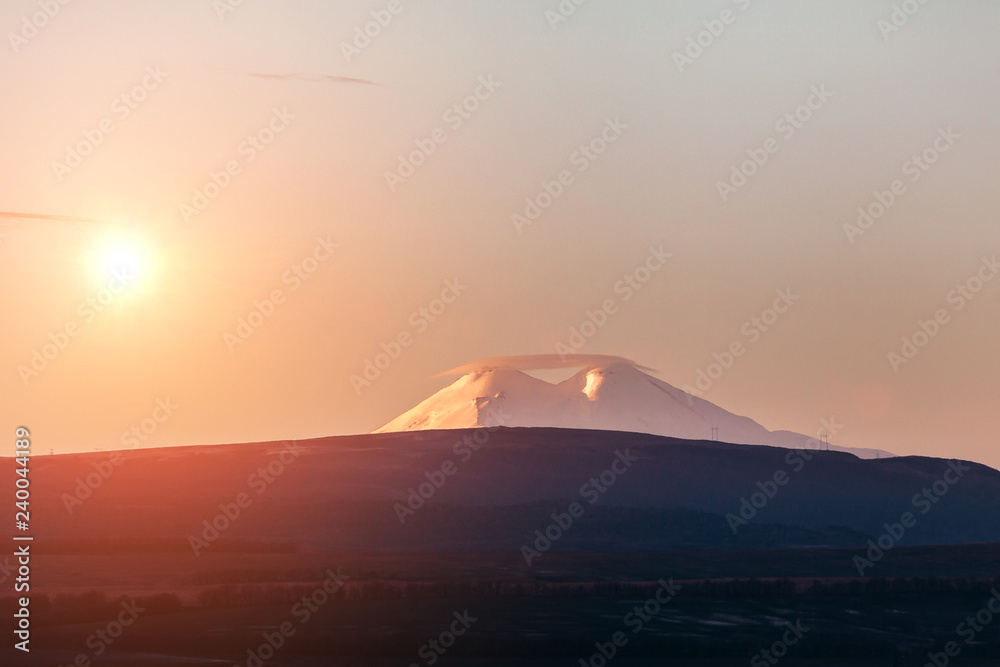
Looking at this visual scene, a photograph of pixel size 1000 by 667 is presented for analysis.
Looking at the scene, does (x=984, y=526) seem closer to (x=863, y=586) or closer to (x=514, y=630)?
(x=863, y=586)

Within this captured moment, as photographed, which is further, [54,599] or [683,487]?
[683,487]

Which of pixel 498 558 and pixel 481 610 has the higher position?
pixel 498 558

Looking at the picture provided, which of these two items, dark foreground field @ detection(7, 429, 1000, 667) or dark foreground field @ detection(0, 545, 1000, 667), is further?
dark foreground field @ detection(7, 429, 1000, 667)

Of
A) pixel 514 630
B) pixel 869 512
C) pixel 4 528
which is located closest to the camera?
pixel 514 630

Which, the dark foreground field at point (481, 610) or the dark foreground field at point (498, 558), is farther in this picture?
the dark foreground field at point (498, 558)

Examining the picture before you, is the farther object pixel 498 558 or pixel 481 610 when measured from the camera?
pixel 498 558

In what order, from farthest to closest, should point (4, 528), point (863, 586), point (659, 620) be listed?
point (4, 528)
point (863, 586)
point (659, 620)

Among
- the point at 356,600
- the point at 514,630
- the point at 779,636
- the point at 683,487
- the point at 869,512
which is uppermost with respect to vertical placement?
the point at 683,487

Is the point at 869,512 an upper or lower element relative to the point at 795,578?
upper

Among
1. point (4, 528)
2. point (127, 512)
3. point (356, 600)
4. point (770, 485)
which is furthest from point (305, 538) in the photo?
point (770, 485)

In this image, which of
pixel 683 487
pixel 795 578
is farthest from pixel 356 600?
pixel 683 487
